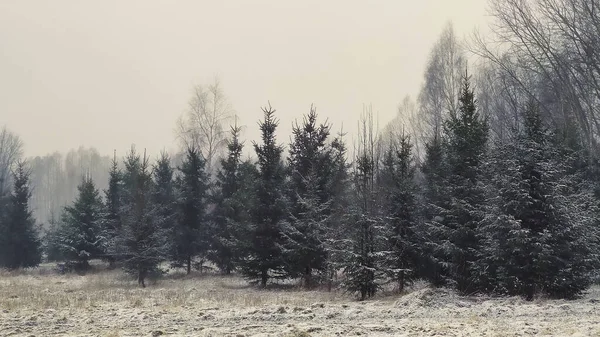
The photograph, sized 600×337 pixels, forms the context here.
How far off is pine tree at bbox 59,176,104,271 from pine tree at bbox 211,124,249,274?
8.86 meters

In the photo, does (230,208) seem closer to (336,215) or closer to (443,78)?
(336,215)

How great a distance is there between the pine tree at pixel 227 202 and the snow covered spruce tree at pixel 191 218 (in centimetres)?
111

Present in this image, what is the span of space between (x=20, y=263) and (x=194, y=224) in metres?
14.3

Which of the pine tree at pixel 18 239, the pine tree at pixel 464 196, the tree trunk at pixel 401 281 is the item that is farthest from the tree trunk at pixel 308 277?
the pine tree at pixel 18 239

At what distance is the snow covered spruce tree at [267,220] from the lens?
24.0 meters

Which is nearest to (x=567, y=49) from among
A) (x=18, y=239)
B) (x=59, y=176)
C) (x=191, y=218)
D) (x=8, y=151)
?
(x=191, y=218)

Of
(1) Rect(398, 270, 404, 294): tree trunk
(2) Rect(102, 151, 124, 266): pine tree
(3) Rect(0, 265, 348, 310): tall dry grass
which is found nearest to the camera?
A: (3) Rect(0, 265, 348, 310): tall dry grass

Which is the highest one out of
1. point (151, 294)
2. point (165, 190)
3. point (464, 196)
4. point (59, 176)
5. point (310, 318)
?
point (59, 176)

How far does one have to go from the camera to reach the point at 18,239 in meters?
37.9

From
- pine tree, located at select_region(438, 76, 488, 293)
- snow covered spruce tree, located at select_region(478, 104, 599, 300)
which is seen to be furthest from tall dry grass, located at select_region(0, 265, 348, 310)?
snow covered spruce tree, located at select_region(478, 104, 599, 300)

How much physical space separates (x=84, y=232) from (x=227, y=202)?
472 inches

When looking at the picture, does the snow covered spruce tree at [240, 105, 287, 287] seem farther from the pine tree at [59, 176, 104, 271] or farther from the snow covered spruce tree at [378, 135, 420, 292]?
the pine tree at [59, 176, 104, 271]

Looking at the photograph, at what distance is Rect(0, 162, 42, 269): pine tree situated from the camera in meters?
38.0

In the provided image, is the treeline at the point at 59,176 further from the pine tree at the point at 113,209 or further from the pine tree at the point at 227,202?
the pine tree at the point at 227,202
